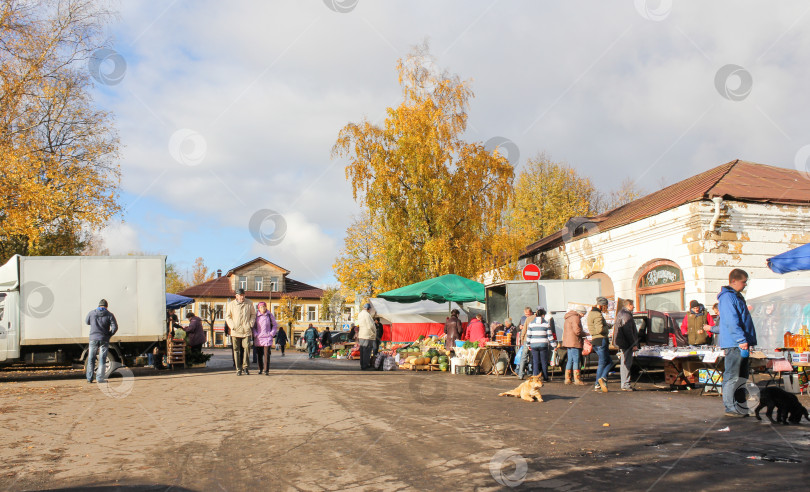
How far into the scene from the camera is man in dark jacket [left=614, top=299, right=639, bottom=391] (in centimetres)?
1293

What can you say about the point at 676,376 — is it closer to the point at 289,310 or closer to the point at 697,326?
the point at 697,326

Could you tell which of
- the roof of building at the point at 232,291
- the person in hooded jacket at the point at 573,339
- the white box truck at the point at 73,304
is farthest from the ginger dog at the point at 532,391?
the roof of building at the point at 232,291

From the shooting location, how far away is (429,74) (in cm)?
2830

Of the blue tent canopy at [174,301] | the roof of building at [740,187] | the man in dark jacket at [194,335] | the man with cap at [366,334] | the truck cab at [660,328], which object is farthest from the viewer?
the blue tent canopy at [174,301]

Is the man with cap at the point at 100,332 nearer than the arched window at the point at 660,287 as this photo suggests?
Yes

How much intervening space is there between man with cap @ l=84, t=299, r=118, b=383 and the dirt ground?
2523mm

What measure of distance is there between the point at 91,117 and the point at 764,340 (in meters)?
26.8

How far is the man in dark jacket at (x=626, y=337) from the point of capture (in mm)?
12930

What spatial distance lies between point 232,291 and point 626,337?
262 feet

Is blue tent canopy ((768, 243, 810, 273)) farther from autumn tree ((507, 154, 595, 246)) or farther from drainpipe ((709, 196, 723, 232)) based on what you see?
autumn tree ((507, 154, 595, 246))

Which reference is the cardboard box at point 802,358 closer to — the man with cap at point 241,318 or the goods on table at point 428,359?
the goods on table at point 428,359

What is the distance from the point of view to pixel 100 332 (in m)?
14.3

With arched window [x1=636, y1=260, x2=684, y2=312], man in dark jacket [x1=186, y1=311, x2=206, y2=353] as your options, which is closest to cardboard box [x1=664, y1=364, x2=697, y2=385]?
arched window [x1=636, y1=260, x2=684, y2=312]

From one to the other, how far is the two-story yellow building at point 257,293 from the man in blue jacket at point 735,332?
77224mm
